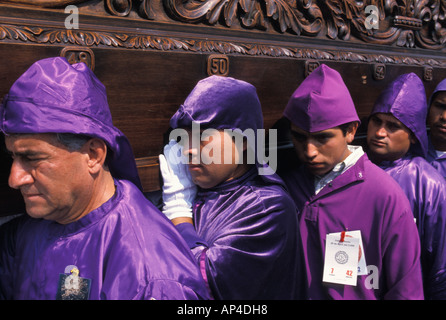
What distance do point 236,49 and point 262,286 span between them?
1.02m

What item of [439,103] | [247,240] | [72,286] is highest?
[439,103]

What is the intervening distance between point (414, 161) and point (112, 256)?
1.87m

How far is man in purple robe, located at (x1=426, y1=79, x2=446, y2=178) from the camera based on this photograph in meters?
2.80

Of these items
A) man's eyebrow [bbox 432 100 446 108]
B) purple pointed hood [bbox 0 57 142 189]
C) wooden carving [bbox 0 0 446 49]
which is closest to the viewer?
purple pointed hood [bbox 0 57 142 189]

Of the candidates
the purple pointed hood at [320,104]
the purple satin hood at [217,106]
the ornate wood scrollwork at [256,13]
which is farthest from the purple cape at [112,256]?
the purple pointed hood at [320,104]

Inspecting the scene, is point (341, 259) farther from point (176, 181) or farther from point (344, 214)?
point (176, 181)

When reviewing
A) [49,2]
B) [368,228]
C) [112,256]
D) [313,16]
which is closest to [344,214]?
[368,228]

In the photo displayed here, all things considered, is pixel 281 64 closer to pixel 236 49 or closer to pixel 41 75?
pixel 236 49

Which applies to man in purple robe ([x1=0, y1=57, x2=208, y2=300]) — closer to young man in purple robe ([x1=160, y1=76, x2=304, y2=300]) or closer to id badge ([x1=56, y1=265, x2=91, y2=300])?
id badge ([x1=56, y1=265, x2=91, y2=300])

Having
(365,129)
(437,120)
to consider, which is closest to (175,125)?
(365,129)

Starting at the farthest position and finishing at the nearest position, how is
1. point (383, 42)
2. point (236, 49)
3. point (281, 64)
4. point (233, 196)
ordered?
1. point (383, 42)
2. point (281, 64)
3. point (236, 49)
4. point (233, 196)

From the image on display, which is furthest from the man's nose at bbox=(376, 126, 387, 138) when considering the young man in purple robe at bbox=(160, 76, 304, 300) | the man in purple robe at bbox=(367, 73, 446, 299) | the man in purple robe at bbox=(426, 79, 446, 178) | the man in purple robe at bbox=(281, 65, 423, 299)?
the young man in purple robe at bbox=(160, 76, 304, 300)

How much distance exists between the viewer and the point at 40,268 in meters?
1.38

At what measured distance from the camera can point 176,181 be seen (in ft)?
5.85
